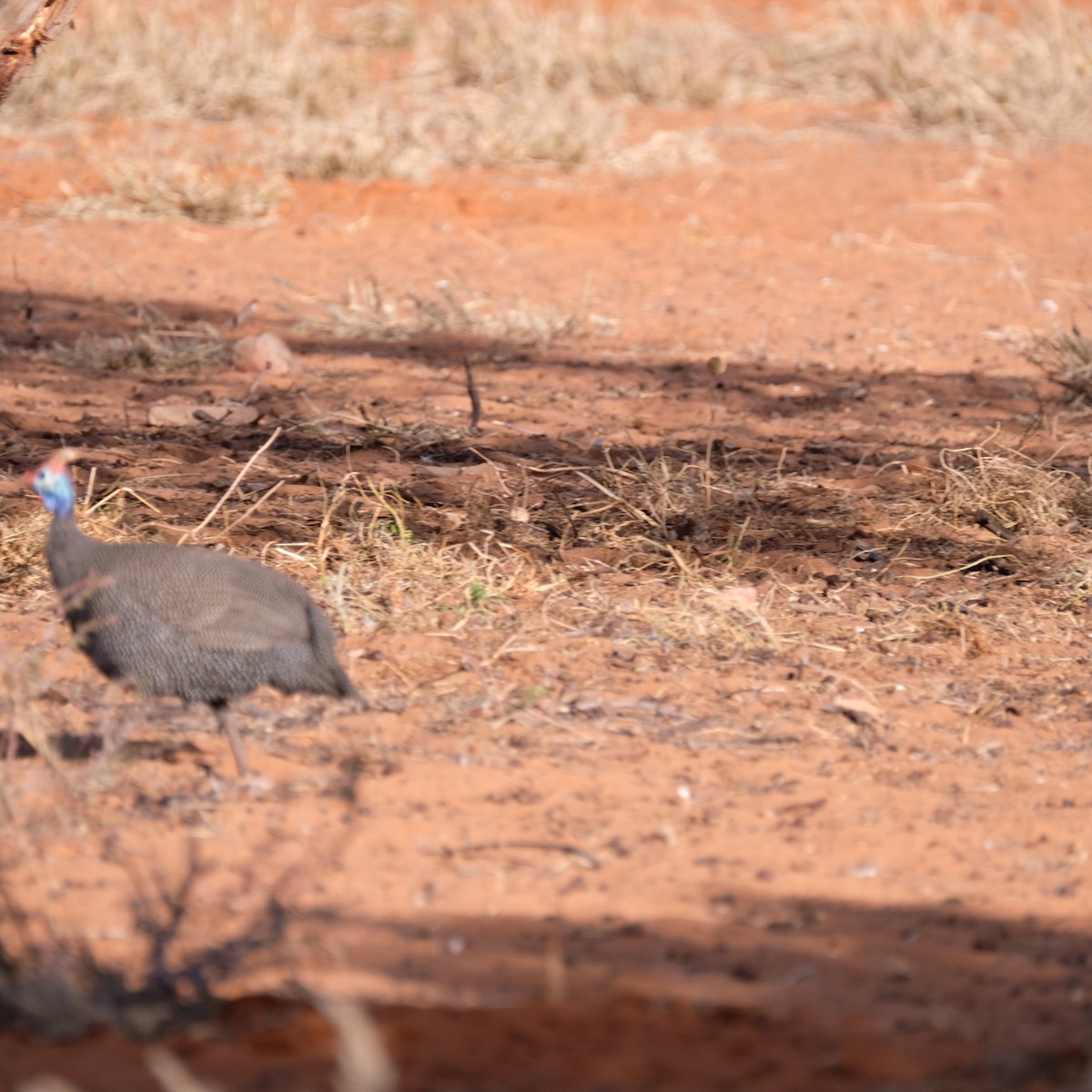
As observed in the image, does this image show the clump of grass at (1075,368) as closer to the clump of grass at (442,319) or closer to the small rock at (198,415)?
the clump of grass at (442,319)

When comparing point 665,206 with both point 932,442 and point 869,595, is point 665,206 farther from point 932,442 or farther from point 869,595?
point 869,595

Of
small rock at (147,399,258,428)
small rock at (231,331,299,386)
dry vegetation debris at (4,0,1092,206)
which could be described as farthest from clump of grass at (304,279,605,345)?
dry vegetation debris at (4,0,1092,206)

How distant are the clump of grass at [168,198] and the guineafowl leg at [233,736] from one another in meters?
5.71

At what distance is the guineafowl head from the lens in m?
2.98

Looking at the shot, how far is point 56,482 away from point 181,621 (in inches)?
15.2

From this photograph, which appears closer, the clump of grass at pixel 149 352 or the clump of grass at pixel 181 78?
the clump of grass at pixel 149 352

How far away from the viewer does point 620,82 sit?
36.7ft

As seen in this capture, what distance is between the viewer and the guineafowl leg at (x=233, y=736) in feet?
10.1

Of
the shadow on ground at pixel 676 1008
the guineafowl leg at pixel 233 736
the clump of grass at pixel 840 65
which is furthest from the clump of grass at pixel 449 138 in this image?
the shadow on ground at pixel 676 1008

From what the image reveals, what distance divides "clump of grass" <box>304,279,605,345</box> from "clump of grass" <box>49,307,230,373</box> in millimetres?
592

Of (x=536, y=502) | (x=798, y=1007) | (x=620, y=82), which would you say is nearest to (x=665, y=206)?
(x=620, y=82)

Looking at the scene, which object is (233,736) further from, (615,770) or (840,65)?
(840,65)

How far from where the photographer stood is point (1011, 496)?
4707 millimetres

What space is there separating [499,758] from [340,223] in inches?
227
